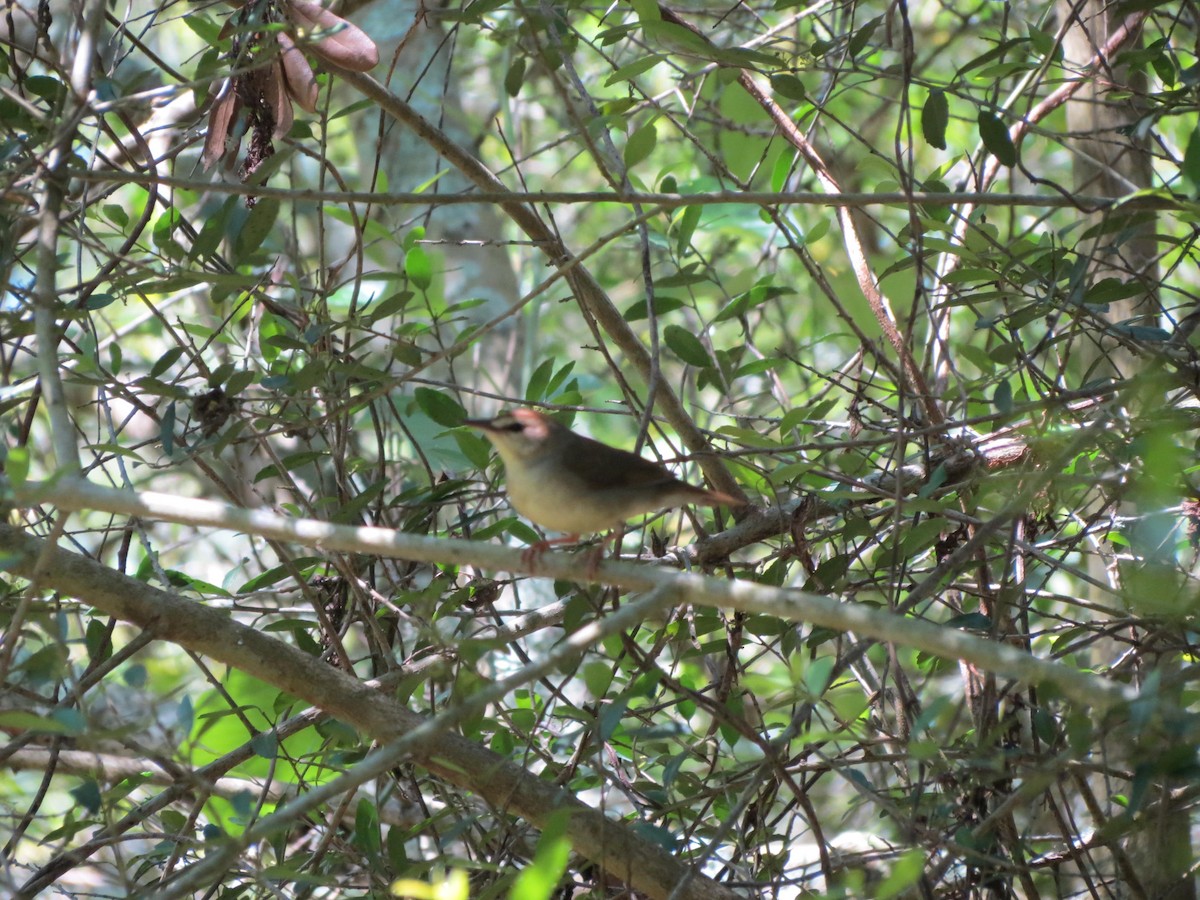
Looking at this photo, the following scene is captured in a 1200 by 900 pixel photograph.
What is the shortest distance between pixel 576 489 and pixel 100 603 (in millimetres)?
1382

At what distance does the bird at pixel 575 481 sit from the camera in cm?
343

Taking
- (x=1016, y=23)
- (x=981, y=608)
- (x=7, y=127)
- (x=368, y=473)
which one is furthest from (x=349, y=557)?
(x=1016, y=23)

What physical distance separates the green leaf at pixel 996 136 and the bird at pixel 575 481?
1343 mm

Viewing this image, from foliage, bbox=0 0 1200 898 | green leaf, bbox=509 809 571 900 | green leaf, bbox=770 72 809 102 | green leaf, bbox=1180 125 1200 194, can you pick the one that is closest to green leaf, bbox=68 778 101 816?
foliage, bbox=0 0 1200 898

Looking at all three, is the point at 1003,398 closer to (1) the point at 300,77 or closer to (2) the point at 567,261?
(2) the point at 567,261

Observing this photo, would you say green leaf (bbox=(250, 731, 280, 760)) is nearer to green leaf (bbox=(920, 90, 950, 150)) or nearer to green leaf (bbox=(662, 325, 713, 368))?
green leaf (bbox=(662, 325, 713, 368))

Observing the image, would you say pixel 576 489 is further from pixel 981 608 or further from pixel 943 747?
pixel 981 608

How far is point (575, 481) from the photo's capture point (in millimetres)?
3471

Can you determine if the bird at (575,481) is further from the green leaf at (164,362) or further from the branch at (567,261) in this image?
the green leaf at (164,362)

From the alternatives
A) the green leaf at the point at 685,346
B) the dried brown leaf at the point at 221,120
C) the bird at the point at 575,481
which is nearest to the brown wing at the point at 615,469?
the bird at the point at 575,481

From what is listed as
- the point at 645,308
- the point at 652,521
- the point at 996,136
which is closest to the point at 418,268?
the point at 645,308

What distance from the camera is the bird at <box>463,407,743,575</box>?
343 centimetres

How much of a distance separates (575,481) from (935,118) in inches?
64.8

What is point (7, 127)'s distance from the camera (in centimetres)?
335
